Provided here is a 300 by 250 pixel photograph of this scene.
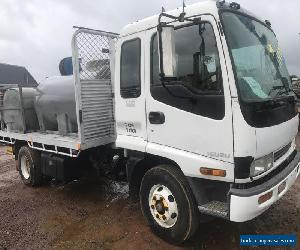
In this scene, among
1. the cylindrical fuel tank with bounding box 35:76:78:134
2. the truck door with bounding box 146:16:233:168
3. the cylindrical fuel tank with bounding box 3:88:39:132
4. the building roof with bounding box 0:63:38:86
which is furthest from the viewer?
the building roof with bounding box 0:63:38:86

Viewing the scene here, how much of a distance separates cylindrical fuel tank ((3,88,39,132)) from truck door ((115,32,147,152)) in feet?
8.78

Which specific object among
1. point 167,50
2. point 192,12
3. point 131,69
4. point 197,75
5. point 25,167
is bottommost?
point 25,167

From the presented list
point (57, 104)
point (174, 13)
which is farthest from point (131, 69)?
point (57, 104)

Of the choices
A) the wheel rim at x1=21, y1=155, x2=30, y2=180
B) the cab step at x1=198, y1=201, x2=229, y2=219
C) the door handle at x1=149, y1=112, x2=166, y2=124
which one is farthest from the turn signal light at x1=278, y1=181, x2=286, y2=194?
the wheel rim at x1=21, y1=155, x2=30, y2=180

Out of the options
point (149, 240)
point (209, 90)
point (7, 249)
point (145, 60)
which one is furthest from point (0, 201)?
point (209, 90)

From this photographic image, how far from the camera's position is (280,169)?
14.2ft

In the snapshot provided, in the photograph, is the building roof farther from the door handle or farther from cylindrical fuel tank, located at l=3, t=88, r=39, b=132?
the door handle

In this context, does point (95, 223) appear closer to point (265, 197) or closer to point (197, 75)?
point (265, 197)

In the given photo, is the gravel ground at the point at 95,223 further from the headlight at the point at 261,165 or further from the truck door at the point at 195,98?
the truck door at the point at 195,98

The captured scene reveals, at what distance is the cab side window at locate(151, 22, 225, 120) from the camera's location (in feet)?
12.0

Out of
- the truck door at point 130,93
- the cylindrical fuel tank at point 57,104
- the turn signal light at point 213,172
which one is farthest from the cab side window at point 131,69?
the turn signal light at point 213,172

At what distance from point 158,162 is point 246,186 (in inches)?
50.8

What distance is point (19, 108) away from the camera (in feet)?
22.0

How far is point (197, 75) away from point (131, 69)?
117 cm
